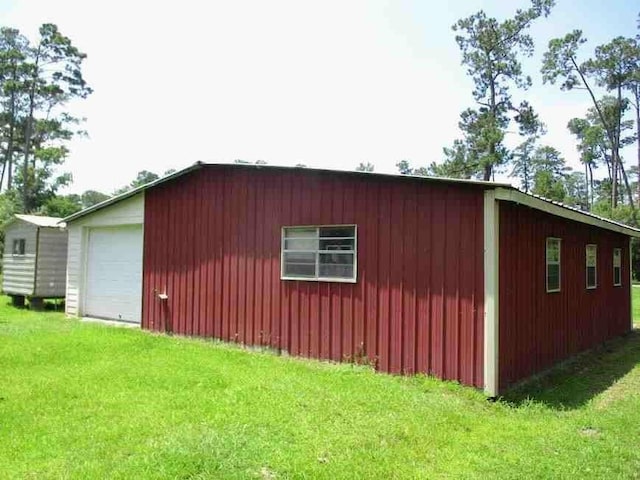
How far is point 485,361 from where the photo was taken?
655 centimetres

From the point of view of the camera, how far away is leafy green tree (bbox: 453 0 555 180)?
32062 millimetres

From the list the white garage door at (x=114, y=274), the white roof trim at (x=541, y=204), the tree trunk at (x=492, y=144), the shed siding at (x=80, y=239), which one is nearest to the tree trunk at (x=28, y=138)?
the shed siding at (x=80, y=239)

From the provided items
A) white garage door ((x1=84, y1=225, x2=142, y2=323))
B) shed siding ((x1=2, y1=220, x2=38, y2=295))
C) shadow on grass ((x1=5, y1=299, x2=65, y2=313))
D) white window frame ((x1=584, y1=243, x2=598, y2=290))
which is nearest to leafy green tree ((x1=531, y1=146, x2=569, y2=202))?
white window frame ((x1=584, y1=243, x2=598, y2=290))

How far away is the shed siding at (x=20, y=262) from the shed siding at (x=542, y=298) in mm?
12982

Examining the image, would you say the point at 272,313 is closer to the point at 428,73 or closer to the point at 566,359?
the point at 566,359

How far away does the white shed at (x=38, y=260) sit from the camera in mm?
14820

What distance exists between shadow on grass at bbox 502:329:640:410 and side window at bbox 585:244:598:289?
133cm

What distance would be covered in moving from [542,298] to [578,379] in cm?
128

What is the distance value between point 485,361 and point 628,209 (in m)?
32.6

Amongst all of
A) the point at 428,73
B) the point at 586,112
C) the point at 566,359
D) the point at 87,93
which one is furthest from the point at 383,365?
the point at 586,112

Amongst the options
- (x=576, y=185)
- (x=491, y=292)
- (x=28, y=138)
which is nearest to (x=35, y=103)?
(x=28, y=138)

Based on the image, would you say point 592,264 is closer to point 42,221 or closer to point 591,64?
point 42,221

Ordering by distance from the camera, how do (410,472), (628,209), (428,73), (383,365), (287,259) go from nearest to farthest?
(410,472), (383,365), (287,259), (428,73), (628,209)

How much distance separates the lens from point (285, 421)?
17.3 feet
